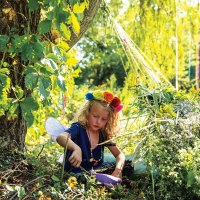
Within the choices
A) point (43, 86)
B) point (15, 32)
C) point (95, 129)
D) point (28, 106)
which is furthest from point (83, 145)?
point (43, 86)

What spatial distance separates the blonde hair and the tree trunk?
1.20 ft

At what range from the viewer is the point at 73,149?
9.36ft

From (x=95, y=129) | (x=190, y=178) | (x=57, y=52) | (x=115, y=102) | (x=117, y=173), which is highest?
(x=57, y=52)

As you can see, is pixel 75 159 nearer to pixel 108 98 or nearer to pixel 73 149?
pixel 73 149

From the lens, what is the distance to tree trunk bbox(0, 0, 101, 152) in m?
2.71

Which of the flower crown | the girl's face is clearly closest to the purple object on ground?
the girl's face

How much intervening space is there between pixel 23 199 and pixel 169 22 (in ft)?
10.5

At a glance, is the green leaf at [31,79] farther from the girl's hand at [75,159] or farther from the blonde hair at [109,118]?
the blonde hair at [109,118]

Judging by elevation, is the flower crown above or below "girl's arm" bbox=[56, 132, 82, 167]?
above

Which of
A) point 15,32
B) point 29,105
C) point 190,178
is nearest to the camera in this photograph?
point 29,105

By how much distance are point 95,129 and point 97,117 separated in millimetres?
82

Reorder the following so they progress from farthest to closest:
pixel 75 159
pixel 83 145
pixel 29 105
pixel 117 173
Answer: pixel 83 145 → pixel 117 173 → pixel 75 159 → pixel 29 105

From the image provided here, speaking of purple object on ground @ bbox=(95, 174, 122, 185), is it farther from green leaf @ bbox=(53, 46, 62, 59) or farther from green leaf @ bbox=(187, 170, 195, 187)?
green leaf @ bbox=(53, 46, 62, 59)

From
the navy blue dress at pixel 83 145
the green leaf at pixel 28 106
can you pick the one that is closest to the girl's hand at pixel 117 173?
the navy blue dress at pixel 83 145
